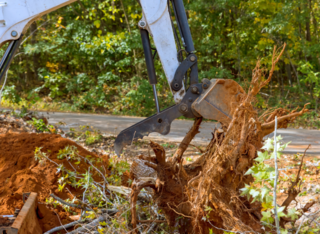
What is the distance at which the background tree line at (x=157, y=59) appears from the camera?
1030 cm

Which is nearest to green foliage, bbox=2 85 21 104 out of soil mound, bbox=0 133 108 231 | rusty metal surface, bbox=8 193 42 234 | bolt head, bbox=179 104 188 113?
soil mound, bbox=0 133 108 231

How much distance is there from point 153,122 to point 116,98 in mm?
9682

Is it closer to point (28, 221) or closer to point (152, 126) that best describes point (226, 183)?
point (152, 126)

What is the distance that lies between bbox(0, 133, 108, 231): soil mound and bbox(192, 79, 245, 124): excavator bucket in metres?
1.81

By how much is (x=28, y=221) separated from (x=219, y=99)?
1.95m

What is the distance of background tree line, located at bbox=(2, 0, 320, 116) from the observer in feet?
33.8

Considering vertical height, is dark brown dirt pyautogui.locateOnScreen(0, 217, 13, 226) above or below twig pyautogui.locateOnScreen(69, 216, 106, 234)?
above

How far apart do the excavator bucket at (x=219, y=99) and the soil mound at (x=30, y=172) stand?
1.81 meters

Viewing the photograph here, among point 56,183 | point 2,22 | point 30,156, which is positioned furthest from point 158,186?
point 2,22

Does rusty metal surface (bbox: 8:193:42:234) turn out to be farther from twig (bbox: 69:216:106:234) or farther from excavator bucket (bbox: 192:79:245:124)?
excavator bucket (bbox: 192:79:245:124)

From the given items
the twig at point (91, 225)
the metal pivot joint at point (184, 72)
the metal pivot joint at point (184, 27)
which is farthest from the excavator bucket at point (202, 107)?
the twig at point (91, 225)

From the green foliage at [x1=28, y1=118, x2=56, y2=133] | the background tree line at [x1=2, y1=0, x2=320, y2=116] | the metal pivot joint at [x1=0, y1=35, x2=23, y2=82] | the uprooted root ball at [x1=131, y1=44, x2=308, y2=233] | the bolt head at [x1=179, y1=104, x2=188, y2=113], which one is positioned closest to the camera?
the uprooted root ball at [x1=131, y1=44, x2=308, y2=233]

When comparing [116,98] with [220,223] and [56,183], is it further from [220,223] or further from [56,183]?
[220,223]

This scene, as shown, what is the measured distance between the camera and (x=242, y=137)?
2383 millimetres
